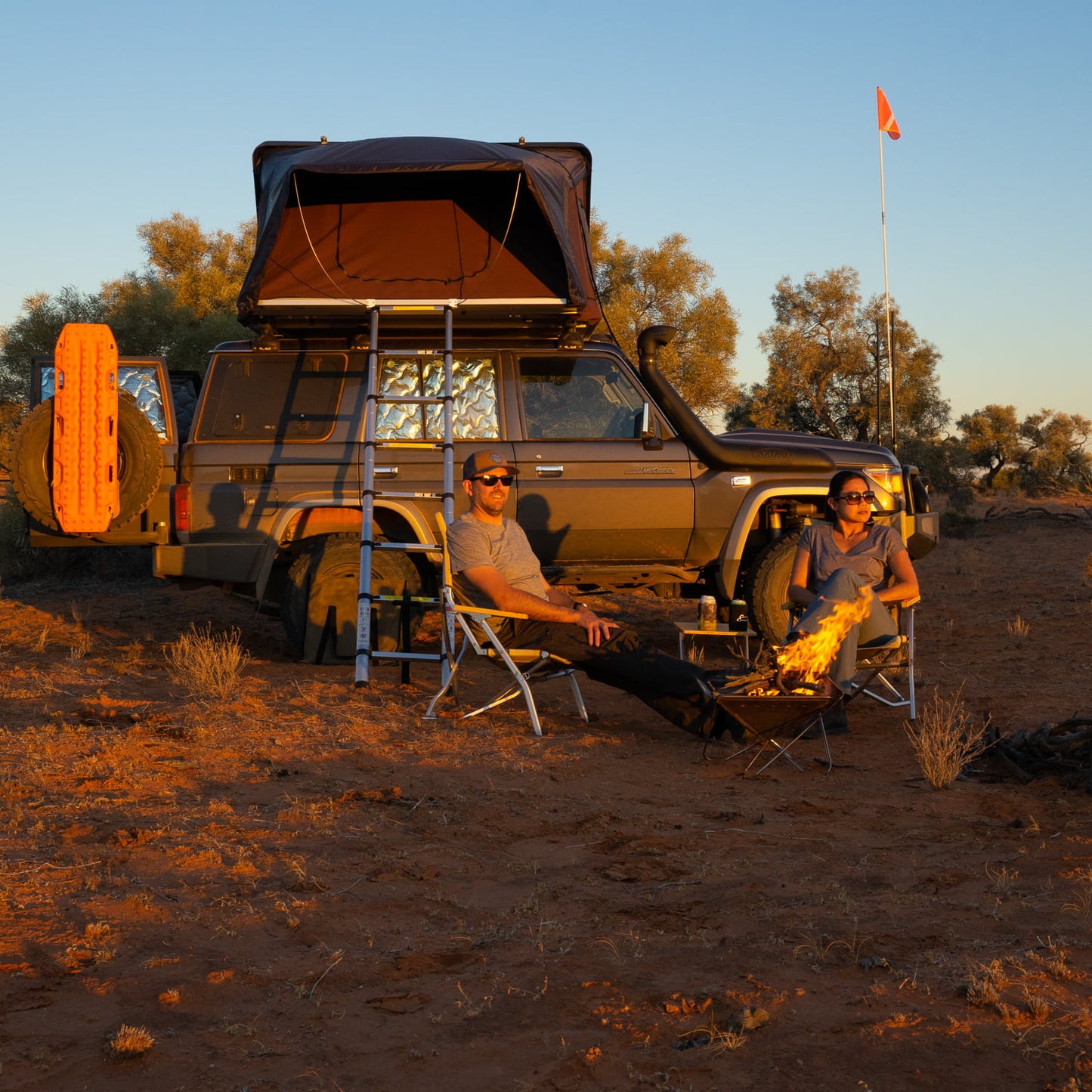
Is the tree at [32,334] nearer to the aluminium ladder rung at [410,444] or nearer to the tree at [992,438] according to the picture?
the aluminium ladder rung at [410,444]

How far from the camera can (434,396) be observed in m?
7.85

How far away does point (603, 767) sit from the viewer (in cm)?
549

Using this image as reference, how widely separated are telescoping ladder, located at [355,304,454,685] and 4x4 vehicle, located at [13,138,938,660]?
0.13 ft

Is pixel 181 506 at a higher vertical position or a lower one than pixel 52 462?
lower

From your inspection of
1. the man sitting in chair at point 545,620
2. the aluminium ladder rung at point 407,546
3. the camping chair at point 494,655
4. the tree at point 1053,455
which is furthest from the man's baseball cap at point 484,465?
the tree at point 1053,455

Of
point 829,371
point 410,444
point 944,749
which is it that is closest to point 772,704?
point 944,749

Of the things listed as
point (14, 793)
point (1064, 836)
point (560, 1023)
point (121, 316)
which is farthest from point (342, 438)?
point (121, 316)

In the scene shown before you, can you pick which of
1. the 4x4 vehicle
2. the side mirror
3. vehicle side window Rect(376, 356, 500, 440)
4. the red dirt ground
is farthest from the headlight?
vehicle side window Rect(376, 356, 500, 440)

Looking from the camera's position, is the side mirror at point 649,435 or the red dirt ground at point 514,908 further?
the side mirror at point 649,435

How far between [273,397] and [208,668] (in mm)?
1784

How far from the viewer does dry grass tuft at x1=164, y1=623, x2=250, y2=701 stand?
6.82m

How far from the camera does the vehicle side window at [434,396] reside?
7.89m

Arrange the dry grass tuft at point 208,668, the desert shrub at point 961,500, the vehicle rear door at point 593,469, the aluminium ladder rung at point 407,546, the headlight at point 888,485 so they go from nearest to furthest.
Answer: the dry grass tuft at point 208,668, the aluminium ladder rung at point 407,546, the vehicle rear door at point 593,469, the headlight at point 888,485, the desert shrub at point 961,500

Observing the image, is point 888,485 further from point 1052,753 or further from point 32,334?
point 32,334
